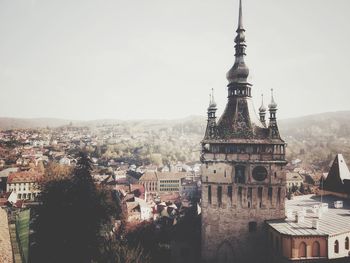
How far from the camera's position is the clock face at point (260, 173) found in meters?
31.1

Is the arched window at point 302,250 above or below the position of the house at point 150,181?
above

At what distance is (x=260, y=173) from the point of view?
102ft

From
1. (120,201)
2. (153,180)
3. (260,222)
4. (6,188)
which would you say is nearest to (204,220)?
(260,222)

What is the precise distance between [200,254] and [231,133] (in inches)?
477

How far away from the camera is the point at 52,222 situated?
3553 cm

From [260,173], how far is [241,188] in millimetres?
2171

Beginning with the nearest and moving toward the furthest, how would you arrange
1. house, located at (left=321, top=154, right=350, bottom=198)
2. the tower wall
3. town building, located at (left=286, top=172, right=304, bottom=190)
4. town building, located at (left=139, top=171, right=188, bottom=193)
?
the tower wall, house, located at (left=321, top=154, right=350, bottom=198), town building, located at (left=286, top=172, right=304, bottom=190), town building, located at (left=139, top=171, right=188, bottom=193)

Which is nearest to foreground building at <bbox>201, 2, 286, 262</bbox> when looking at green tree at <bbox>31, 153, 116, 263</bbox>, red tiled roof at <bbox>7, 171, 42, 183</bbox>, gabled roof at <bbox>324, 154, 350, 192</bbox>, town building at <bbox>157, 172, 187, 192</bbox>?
green tree at <bbox>31, 153, 116, 263</bbox>

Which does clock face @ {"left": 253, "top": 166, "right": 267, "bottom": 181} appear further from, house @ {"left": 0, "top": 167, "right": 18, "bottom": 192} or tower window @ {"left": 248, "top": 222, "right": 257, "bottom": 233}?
house @ {"left": 0, "top": 167, "right": 18, "bottom": 192}

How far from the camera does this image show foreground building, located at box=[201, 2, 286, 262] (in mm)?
31109

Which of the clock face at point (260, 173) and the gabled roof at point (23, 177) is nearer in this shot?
the clock face at point (260, 173)

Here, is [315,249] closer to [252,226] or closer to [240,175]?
[252,226]

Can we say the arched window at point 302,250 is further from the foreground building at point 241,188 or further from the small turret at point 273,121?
the small turret at point 273,121

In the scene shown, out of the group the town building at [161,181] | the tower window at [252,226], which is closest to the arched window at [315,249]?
the tower window at [252,226]
